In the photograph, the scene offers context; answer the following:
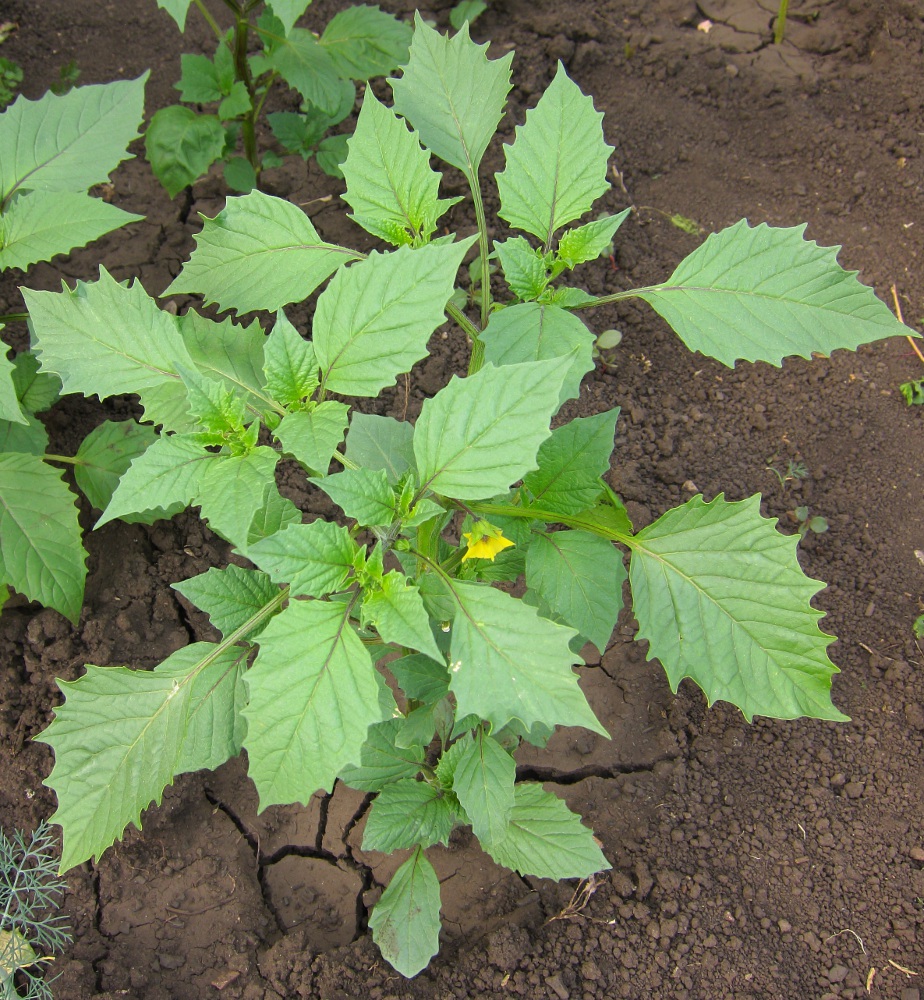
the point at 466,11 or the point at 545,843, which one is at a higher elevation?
the point at 466,11

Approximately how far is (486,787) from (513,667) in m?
0.56

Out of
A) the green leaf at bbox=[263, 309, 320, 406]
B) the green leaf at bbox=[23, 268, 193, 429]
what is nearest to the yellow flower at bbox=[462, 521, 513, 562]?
the green leaf at bbox=[263, 309, 320, 406]

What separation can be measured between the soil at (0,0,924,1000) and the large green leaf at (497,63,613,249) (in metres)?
1.29

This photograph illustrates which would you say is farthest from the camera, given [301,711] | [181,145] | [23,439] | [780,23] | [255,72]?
[780,23]

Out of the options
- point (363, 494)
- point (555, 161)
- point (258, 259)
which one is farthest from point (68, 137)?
point (363, 494)

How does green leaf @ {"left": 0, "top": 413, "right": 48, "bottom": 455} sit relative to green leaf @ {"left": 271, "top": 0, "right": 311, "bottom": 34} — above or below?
below

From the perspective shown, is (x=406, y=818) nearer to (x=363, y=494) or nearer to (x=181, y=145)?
(x=363, y=494)

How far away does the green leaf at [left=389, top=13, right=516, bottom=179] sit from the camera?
6.86ft

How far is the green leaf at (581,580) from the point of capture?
1.82m

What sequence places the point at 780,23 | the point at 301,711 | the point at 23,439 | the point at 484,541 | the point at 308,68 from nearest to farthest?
1. the point at 301,711
2. the point at 484,541
3. the point at 23,439
4. the point at 308,68
5. the point at 780,23

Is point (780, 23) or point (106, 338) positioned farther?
point (780, 23)

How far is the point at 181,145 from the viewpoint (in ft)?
10.3

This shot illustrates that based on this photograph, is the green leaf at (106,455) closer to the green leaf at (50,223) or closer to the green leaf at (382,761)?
the green leaf at (50,223)

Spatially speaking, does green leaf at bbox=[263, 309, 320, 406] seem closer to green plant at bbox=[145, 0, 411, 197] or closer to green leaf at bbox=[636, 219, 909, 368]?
green leaf at bbox=[636, 219, 909, 368]
